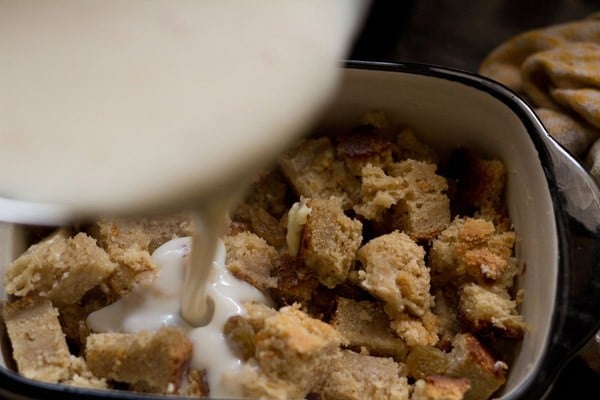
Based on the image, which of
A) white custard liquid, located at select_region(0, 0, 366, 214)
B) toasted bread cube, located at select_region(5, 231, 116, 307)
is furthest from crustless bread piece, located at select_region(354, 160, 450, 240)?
toasted bread cube, located at select_region(5, 231, 116, 307)

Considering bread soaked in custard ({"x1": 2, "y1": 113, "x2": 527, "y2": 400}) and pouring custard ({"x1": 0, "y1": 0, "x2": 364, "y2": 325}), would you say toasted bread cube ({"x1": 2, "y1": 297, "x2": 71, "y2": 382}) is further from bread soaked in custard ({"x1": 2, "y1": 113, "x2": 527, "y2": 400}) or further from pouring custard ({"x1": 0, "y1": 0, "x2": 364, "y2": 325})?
pouring custard ({"x1": 0, "y1": 0, "x2": 364, "y2": 325})

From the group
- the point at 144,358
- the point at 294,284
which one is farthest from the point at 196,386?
the point at 294,284

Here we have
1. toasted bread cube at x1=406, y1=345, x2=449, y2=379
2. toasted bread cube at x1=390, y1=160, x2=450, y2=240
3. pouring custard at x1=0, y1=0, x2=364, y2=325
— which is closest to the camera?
pouring custard at x1=0, y1=0, x2=364, y2=325

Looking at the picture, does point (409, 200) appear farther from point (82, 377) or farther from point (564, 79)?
point (82, 377)

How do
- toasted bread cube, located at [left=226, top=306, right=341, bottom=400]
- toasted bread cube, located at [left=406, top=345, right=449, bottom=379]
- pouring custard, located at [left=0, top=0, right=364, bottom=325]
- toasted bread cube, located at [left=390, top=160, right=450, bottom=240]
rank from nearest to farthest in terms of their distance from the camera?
pouring custard, located at [left=0, top=0, right=364, bottom=325] → toasted bread cube, located at [left=226, top=306, right=341, bottom=400] → toasted bread cube, located at [left=406, top=345, right=449, bottom=379] → toasted bread cube, located at [left=390, top=160, right=450, bottom=240]

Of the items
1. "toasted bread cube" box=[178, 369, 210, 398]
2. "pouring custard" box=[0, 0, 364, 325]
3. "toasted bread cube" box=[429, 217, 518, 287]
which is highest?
"pouring custard" box=[0, 0, 364, 325]

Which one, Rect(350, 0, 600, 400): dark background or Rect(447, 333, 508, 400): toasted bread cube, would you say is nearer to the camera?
Rect(447, 333, 508, 400): toasted bread cube
